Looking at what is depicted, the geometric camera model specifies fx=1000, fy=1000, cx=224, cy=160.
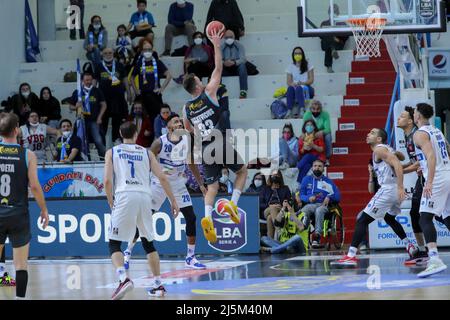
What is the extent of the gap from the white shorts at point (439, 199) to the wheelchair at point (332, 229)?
577cm

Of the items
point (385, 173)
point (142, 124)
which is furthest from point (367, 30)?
point (142, 124)

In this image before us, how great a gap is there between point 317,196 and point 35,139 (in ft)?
23.4

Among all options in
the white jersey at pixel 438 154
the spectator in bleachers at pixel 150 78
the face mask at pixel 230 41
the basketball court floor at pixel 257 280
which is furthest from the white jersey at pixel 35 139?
the white jersey at pixel 438 154

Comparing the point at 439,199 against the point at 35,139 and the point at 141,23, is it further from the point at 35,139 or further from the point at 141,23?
the point at 141,23

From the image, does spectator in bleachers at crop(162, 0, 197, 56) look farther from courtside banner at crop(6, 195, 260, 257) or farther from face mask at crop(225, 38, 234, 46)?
courtside banner at crop(6, 195, 260, 257)

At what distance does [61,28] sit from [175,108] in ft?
18.8

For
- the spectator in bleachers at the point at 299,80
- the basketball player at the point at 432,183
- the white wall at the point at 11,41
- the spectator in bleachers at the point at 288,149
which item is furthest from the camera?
the white wall at the point at 11,41

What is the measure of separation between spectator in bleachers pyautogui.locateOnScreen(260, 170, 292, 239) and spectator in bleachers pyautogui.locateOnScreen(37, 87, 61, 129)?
6.88m

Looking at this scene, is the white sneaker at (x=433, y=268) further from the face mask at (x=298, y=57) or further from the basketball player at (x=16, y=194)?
the face mask at (x=298, y=57)

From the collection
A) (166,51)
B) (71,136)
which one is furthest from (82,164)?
(166,51)

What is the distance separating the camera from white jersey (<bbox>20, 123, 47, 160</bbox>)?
881 inches

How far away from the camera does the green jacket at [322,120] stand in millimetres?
21266

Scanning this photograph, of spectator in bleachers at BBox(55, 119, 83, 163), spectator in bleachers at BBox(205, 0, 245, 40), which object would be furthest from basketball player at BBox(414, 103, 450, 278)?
spectator in bleachers at BBox(205, 0, 245, 40)

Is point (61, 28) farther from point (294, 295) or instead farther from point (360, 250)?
point (294, 295)
